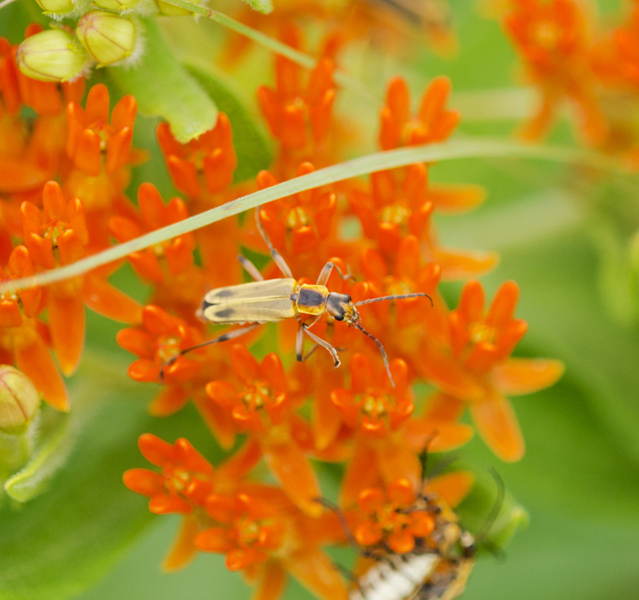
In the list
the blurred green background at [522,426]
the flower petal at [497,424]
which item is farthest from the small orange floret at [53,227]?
the flower petal at [497,424]

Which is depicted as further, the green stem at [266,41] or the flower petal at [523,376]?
the flower petal at [523,376]

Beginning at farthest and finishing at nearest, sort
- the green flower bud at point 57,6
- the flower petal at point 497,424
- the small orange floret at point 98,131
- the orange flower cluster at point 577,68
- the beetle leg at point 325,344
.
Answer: the orange flower cluster at point 577,68
the flower petal at point 497,424
the beetle leg at point 325,344
the small orange floret at point 98,131
the green flower bud at point 57,6

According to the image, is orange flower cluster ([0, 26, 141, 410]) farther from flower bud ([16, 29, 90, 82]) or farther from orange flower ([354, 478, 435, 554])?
orange flower ([354, 478, 435, 554])

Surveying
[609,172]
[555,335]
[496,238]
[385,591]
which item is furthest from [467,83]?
[385,591]

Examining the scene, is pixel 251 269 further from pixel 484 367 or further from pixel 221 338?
pixel 484 367

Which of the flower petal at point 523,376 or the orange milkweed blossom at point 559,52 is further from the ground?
the orange milkweed blossom at point 559,52

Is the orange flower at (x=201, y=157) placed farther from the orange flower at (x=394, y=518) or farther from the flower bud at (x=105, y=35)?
the orange flower at (x=394, y=518)
